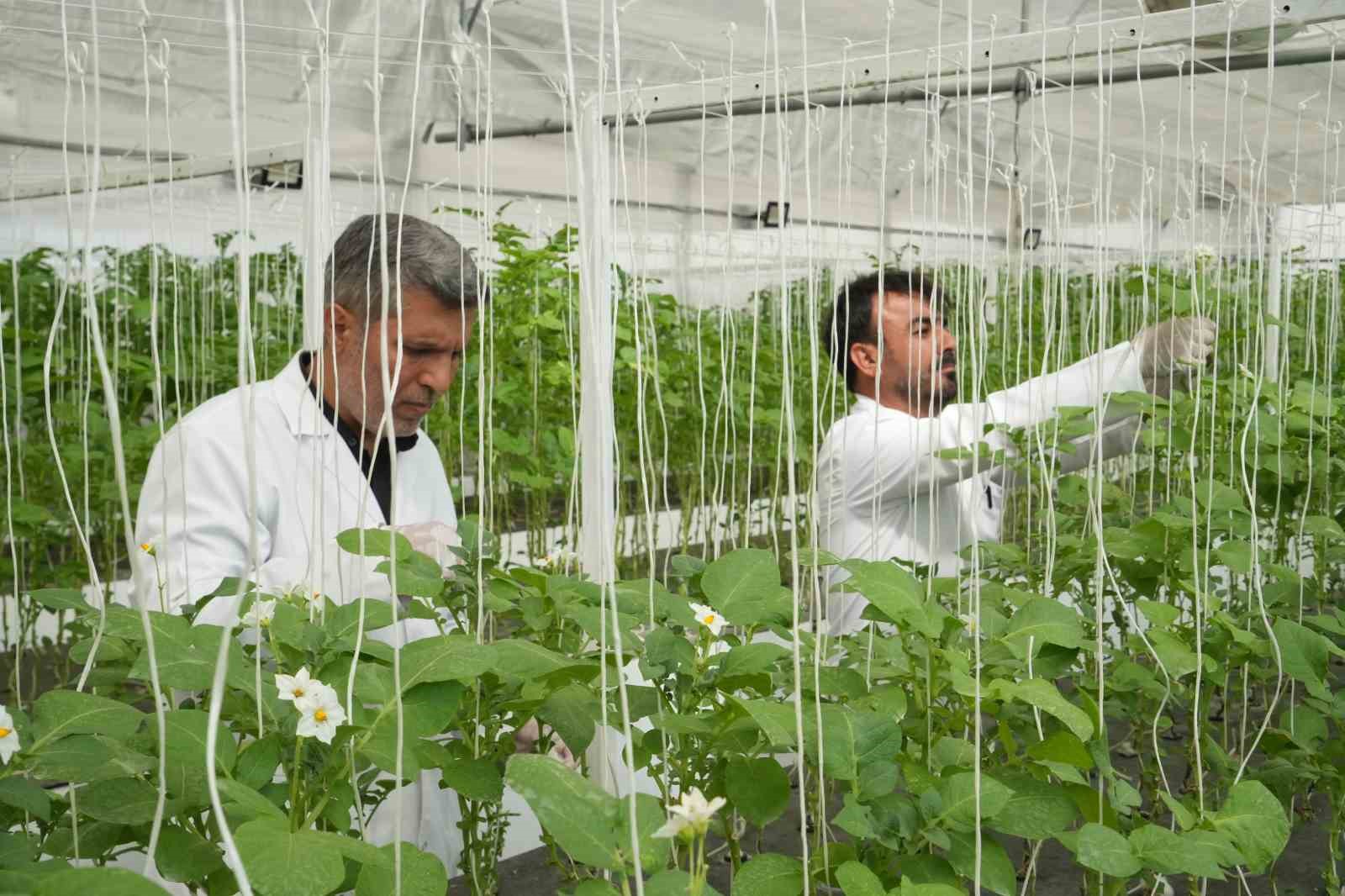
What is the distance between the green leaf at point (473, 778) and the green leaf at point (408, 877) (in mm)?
172

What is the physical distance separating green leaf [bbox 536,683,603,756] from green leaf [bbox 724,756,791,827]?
0.38ft

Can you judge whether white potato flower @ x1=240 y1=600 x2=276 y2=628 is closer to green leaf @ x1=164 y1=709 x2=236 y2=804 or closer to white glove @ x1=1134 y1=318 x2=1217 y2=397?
green leaf @ x1=164 y1=709 x2=236 y2=804

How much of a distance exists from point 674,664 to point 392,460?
35 centimetres

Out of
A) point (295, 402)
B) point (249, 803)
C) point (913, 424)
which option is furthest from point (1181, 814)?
point (295, 402)

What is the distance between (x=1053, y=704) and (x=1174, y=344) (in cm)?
95

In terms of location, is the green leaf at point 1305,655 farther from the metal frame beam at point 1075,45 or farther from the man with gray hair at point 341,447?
the man with gray hair at point 341,447

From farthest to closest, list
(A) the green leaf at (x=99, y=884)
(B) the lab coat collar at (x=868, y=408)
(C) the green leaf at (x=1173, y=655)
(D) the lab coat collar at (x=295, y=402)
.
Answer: (B) the lab coat collar at (x=868, y=408) → (D) the lab coat collar at (x=295, y=402) → (C) the green leaf at (x=1173, y=655) → (A) the green leaf at (x=99, y=884)

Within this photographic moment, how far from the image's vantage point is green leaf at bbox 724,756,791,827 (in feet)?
3.00

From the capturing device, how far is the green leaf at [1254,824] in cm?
98

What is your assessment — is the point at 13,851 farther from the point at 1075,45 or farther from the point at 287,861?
the point at 1075,45

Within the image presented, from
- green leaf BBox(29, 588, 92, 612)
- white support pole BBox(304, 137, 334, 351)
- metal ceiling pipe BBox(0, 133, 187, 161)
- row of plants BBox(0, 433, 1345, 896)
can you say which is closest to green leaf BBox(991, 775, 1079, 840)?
row of plants BBox(0, 433, 1345, 896)

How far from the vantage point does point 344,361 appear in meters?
1.58

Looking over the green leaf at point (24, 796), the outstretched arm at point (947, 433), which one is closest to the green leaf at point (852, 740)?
the green leaf at point (24, 796)

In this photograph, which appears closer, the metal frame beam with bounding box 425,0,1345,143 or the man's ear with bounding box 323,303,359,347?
the metal frame beam with bounding box 425,0,1345,143
